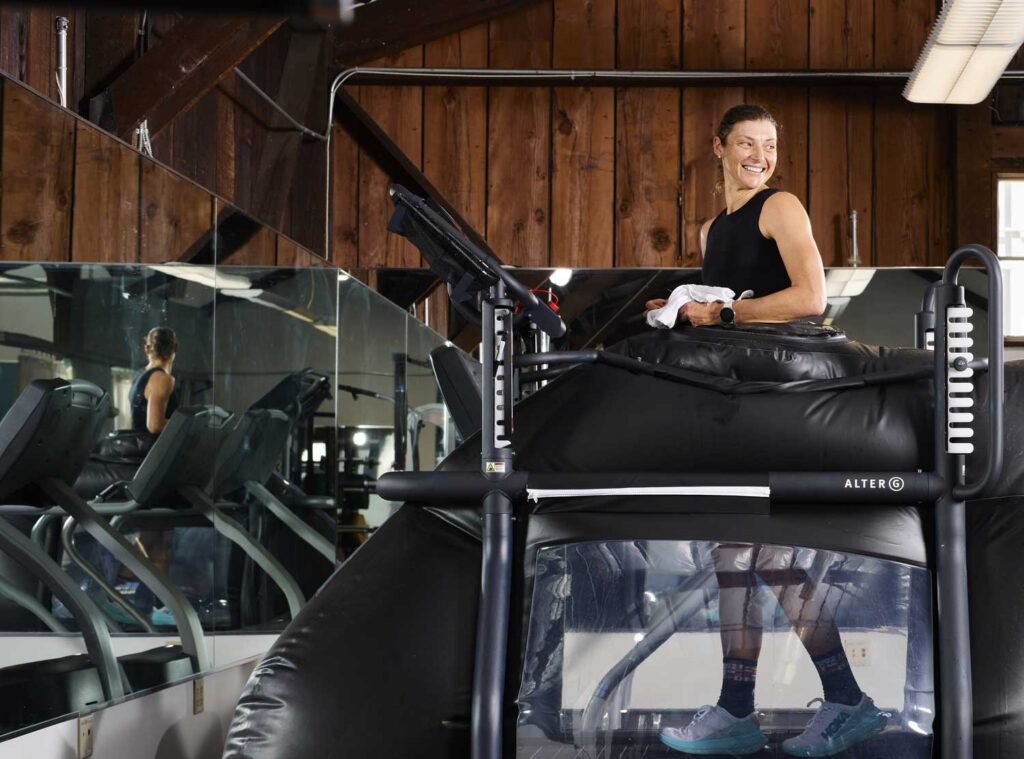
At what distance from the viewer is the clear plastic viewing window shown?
184cm

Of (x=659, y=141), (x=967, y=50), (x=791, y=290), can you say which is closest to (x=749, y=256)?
(x=791, y=290)

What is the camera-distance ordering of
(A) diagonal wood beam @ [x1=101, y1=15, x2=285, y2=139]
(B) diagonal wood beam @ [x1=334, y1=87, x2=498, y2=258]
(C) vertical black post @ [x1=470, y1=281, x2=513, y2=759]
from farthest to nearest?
(B) diagonal wood beam @ [x1=334, y1=87, x2=498, y2=258], (A) diagonal wood beam @ [x1=101, y1=15, x2=285, y2=139], (C) vertical black post @ [x1=470, y1=281, x2=513, y2=759]

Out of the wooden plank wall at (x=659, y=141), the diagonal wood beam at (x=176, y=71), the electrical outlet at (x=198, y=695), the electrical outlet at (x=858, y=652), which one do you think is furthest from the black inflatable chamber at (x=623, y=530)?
the wooden plank wall at (x=659, y=141)

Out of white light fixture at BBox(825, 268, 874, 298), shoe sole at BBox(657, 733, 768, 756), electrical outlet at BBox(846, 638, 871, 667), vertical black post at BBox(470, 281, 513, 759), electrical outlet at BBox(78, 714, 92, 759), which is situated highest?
white light fixture at BBox(825, 268, 874, 298)

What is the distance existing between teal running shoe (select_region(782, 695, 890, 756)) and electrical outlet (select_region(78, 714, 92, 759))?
1.18 m

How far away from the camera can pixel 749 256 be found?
7.70 ft

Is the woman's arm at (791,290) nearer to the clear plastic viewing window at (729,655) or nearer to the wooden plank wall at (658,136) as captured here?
the clear plastic viewing window at (729,655)

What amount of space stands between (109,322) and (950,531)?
4.88ft

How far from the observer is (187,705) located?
256 cm

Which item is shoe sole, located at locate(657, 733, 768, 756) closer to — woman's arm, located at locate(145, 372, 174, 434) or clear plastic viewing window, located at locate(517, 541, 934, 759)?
clear plastic viewing window, located at locate(517, 541, 934, 759)

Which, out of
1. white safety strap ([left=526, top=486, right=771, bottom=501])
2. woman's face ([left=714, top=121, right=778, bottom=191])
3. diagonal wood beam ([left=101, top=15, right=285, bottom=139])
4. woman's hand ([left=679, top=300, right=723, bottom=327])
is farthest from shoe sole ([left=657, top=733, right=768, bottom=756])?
diagonal wood beam ([left=101, top=15, right=285, bottom=139])

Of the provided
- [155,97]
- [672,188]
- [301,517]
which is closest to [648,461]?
[155,97]

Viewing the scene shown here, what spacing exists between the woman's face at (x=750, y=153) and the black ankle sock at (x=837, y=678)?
100 cm

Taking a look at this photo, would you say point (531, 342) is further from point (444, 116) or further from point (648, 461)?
point (444, 116)
